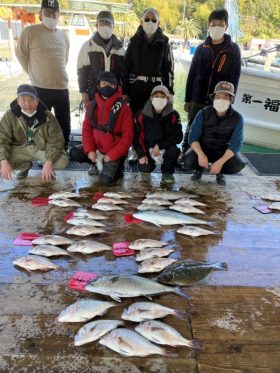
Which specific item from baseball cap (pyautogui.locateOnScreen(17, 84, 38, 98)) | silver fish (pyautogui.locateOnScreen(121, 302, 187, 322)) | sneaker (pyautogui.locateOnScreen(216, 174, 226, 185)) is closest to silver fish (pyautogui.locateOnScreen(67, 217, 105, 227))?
silver fish (pyautogui.locateOnScreen(121, 302, 187, 322))

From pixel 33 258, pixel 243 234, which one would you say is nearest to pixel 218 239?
pixel 243 234

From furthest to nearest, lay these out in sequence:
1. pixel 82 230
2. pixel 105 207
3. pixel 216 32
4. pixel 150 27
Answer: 1. pixel 216 32
2. pixel 150 27
3. pixel 105 207
4. pixel 82 230

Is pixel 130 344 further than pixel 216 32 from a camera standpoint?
No

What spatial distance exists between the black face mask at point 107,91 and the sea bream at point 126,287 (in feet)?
7.28

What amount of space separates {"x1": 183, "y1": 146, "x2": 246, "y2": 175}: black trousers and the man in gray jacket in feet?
4.79

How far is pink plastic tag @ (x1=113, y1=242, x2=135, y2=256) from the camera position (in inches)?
97.8

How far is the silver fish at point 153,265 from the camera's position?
7.45 ft

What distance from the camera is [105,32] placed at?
407 centimetres

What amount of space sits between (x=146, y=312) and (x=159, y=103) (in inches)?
98.0

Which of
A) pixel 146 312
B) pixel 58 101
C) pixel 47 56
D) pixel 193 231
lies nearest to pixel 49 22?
pixel 47 56

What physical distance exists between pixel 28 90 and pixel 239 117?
7.53ft

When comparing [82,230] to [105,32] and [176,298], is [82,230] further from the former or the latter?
[105,32]

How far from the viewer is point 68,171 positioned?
4254 millimetres

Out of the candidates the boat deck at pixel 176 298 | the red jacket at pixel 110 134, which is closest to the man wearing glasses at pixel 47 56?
the red jacket at pixel 110 134
